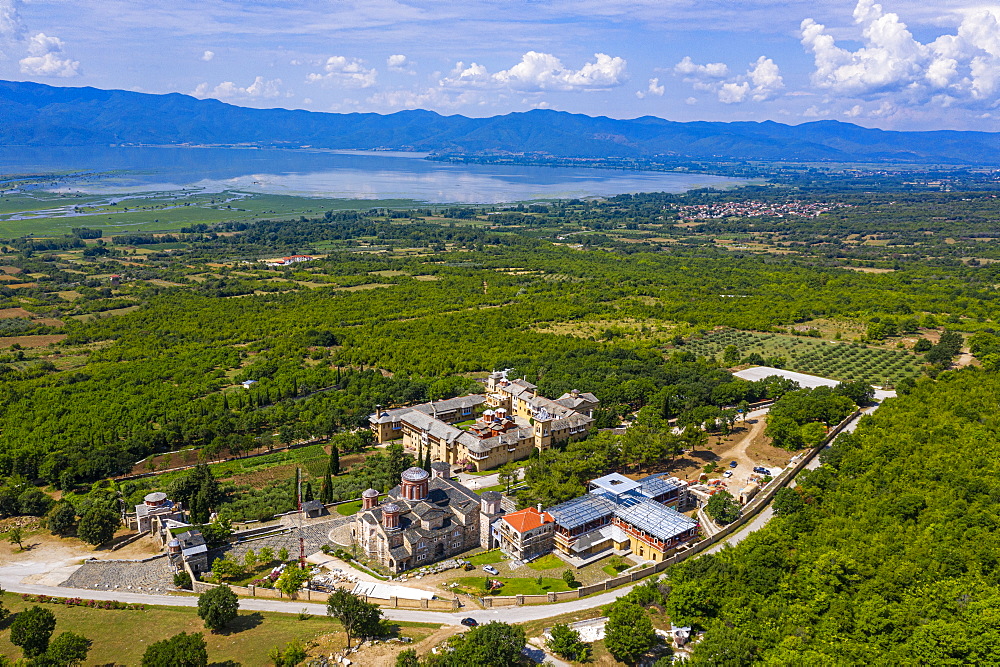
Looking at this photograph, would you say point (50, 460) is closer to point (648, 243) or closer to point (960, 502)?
point (960, 502)

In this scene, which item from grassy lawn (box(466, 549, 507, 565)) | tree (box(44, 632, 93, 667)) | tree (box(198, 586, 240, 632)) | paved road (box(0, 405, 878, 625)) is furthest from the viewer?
grassy lawn (box(466, 549, 507, 565))

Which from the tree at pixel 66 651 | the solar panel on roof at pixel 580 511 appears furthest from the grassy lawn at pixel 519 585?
the tree at pixel 66 651

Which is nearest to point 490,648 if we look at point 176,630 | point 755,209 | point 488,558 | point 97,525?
point 488,558

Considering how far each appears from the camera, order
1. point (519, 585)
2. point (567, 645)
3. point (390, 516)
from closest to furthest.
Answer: point (567, 645) < point (519, 585) < point (390, 516)

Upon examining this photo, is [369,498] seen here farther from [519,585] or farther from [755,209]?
[755,209]

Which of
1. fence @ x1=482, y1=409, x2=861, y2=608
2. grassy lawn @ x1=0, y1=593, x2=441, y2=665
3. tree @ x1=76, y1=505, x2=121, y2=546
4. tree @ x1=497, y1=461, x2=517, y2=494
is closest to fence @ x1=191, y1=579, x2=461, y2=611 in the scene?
grassy lawn @ x1=0, y1=593, x2=441, y2=665

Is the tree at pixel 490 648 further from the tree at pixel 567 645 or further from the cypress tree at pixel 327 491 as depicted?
the cypress tree at pixel 327 491

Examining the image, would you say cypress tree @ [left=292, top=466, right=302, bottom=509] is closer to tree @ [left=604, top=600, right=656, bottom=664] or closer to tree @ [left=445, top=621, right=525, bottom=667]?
tree @ [left=445, top=621, right=525, bottom=667]
